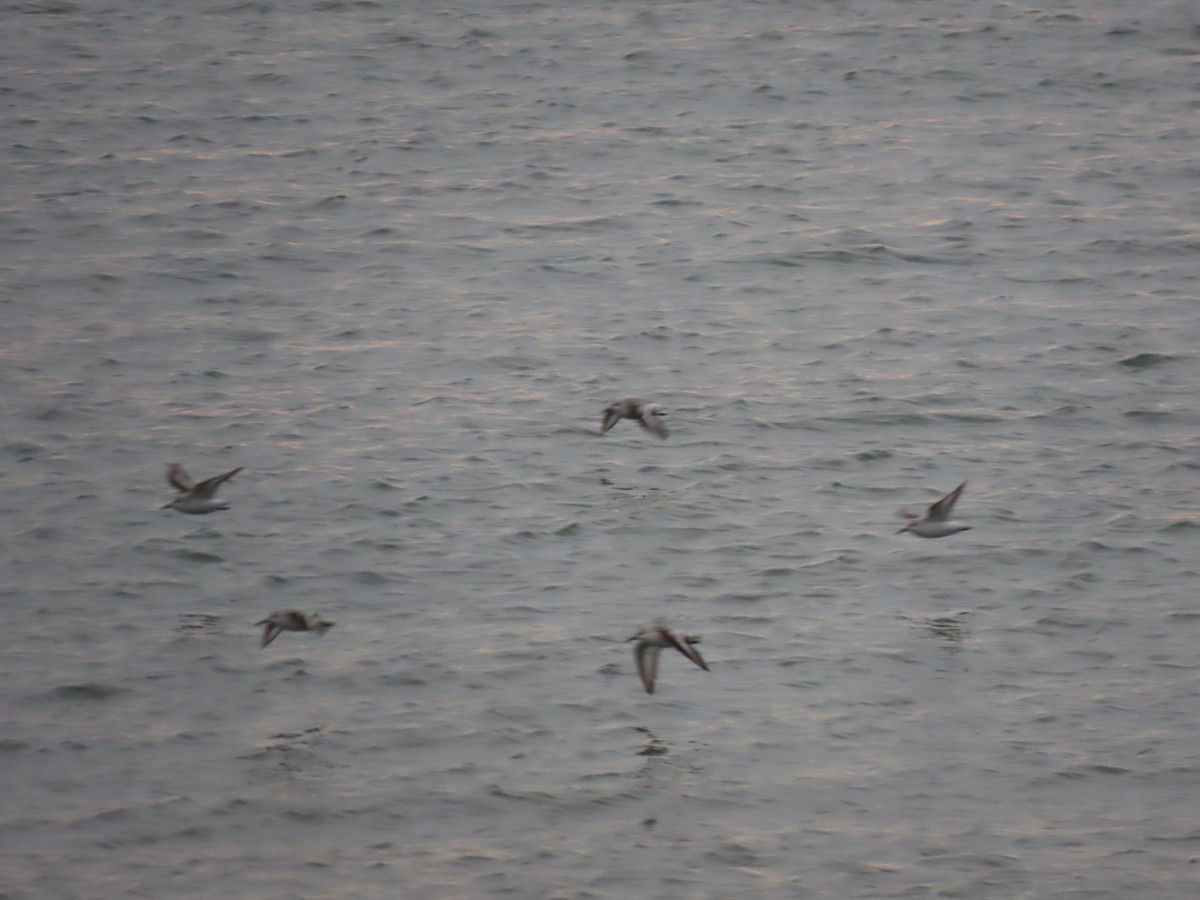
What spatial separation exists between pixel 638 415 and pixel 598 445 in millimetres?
1445

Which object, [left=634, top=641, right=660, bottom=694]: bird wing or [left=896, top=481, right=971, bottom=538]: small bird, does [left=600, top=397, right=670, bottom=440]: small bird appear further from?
[left=634, top=641, right=660, bottom=694]: bird wing

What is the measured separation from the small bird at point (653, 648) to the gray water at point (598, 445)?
437 millimetres

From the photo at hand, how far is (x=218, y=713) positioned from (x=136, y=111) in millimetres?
18884

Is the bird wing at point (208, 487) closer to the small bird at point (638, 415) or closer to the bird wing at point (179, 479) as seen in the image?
the bird wing at point (179, 479)

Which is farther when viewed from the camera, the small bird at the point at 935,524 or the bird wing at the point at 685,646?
the small bird at the point at 935,524

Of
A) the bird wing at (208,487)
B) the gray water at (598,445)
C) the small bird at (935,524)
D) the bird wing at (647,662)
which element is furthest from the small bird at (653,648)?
the bird wing at (208,487)

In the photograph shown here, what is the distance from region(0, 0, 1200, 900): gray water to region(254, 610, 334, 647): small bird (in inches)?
18.9

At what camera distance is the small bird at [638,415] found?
21.2 m

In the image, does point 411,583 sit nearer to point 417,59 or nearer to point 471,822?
point 471,822

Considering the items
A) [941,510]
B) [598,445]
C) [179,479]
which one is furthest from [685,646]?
[598,445]

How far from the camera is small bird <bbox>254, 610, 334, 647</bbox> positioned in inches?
672

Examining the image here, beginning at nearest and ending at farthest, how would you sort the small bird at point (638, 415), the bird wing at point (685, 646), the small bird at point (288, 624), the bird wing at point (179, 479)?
the bird wing at point (685, 646) < the small bird at point (288, 624) < the bird wing at point (179, 479) < the small bird at point (638, 415)

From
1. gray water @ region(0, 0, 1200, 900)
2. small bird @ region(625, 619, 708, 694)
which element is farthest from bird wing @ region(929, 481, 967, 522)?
small bird @ region(625, 619, 708, 694)

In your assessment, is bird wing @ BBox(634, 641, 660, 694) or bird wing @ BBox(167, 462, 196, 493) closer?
bird wing @ BBox(634, 641, 660, 694)
